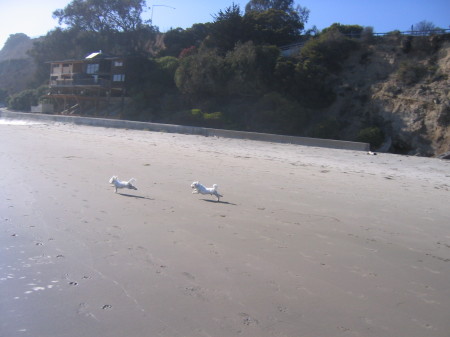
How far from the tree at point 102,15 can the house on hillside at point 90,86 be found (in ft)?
47.9

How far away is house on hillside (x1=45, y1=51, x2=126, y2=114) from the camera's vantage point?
47469 millimetres

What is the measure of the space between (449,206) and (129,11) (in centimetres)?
6519

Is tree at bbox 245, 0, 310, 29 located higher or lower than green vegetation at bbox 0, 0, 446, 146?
higher

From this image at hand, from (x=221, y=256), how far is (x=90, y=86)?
45890 millimetres

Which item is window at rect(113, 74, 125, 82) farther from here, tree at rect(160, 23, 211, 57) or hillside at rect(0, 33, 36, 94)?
hillside at rect(0, 33, 36, 94)

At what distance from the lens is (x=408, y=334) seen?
3494 millimetres

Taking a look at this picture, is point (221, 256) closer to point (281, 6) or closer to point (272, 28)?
point (272, 28)

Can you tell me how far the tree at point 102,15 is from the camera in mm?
65750

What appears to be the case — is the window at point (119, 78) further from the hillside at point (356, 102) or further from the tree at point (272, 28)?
the tree at point (272, 28)

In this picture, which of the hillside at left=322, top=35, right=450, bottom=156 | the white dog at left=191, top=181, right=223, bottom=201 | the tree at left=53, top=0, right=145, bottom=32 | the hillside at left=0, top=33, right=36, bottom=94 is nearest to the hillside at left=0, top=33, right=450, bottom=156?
the hillside at left=322, top=35, right=450, bottom=156

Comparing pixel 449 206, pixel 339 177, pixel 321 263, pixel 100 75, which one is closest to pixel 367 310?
pixel 321 263

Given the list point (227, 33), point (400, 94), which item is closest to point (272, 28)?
point (227, 33)

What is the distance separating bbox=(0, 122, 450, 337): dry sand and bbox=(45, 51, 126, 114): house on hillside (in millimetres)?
38224

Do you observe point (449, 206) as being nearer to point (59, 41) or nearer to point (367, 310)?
point (367, 310)
